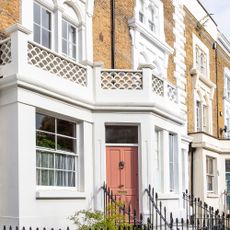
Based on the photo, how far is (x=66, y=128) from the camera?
14.3 metres

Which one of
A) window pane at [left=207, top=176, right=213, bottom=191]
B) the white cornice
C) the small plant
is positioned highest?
the white cornice

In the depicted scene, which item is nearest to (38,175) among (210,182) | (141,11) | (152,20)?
(141,11)

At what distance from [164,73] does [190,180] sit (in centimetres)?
529

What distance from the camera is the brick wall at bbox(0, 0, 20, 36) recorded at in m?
13.2

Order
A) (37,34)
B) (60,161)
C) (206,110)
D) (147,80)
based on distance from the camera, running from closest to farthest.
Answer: (60,161), (37,34), (147,80), (206,110)

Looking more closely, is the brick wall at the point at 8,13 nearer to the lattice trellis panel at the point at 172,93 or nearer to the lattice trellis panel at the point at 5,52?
the lattice trellis panel at the point at 5,52

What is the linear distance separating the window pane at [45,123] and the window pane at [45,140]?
0.51 ft

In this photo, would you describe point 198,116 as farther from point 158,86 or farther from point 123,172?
point 123,172

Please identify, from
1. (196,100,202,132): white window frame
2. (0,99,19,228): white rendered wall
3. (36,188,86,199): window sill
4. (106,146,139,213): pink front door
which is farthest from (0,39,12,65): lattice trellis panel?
(196,100,202,132): white window frame

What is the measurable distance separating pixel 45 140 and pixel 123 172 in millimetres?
3082

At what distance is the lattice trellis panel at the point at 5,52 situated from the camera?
1245cm

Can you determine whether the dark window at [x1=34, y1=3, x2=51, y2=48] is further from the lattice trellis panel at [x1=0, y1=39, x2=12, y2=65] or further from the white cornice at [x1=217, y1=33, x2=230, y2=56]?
the white cornice at [x1=217, y1=33, x2=230, y2=56]

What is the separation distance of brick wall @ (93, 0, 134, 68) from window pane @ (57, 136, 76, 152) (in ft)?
12.5

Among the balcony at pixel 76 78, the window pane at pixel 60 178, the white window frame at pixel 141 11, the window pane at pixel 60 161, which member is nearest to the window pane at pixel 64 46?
the balcony at pixel 76 78
